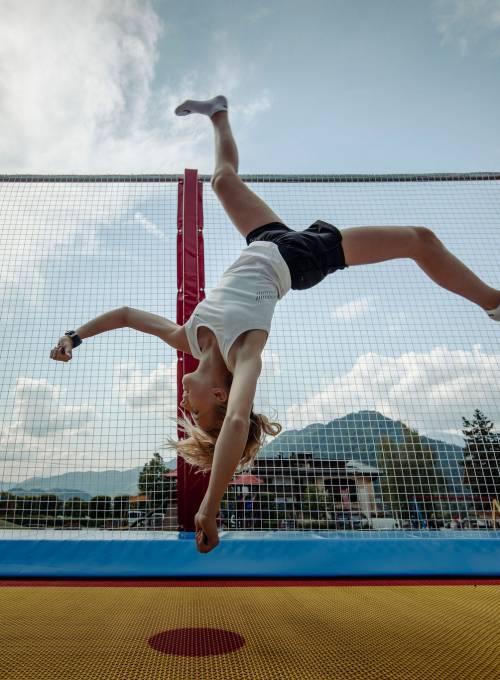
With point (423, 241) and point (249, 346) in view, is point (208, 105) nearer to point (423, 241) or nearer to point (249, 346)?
point (423, 241)

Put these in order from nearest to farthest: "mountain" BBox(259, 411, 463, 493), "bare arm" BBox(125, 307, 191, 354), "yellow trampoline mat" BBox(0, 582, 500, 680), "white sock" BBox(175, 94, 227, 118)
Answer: "yellow trampoline mat" BBox(0, 582, 500, 680), "bare arm" BBox(125, 307, 191, 354), "white sock" BBox(175, 94, 227, 118), "mountain" BBox(259, 411, 463, 493)

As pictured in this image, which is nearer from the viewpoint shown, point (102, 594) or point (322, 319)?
point (102, 594)

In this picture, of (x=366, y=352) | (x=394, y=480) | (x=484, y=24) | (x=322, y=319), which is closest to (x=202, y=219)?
(x=322, y=319)

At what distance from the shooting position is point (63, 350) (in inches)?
90.9

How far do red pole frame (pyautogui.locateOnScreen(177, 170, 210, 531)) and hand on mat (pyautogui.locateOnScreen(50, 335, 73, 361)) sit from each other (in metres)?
1.04

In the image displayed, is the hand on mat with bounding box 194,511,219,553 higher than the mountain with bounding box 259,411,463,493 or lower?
lower

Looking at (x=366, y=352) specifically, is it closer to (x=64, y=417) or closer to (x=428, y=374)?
(x=428, y=374)

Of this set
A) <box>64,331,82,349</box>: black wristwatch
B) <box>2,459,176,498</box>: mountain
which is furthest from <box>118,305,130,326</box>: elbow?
<box>2,459,176,498</box>: mountain

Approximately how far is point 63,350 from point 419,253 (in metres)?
1.97

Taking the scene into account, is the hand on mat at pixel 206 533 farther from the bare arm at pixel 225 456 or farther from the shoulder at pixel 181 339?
the shoulder at pixel 181 339

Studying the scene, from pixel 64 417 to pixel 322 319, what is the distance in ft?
7.08

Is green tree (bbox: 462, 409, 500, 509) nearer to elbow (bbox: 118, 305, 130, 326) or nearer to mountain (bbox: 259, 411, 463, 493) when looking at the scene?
mountain (bbox: 259, 411, 463, 493)

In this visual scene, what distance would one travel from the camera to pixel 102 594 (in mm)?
2006

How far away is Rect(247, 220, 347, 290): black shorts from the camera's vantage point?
235 cm
